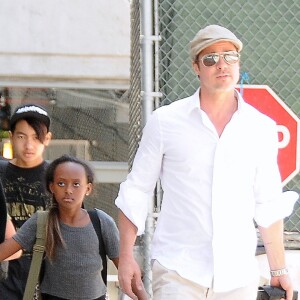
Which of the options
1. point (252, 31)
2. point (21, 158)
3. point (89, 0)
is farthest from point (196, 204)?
point (89, 0)

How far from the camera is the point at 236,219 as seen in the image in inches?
153

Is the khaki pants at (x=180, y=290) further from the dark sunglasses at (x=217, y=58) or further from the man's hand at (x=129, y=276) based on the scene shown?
the dark sunglasses at (x=217, y=58)

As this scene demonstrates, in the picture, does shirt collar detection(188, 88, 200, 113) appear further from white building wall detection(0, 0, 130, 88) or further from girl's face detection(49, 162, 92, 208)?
white building wall detection(0, 0, 130, 88)

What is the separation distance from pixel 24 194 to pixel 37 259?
0.70 meters

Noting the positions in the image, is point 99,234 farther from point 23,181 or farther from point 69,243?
point 23,181

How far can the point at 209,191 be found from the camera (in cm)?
384

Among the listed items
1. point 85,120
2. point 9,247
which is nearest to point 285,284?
point 9,247

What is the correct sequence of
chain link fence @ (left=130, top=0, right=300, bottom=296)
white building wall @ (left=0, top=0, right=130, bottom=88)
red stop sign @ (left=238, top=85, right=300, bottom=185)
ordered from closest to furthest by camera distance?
1. red stop sign @ (left=238, top=85, right=300, bottom=185)
2. chain link fence @ (left=130, top=0, right=300, bottom=296)
3. white building wall @ (left=0, top=0, right=130, bottom=88)

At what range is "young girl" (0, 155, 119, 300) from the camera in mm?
4723

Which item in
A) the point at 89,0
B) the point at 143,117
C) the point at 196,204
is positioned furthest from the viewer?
the point at 89,0

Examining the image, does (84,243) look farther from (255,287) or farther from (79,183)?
(255,287)

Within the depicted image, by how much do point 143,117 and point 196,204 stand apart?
213 centimetres

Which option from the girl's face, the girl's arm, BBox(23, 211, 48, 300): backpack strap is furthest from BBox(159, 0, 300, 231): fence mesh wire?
the girl's arm

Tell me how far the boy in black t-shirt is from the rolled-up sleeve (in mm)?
1325
